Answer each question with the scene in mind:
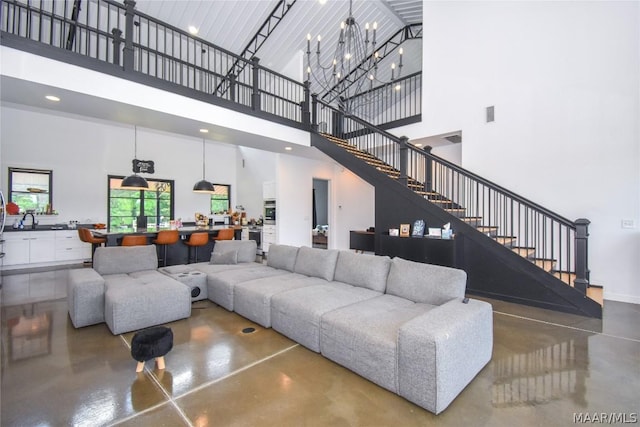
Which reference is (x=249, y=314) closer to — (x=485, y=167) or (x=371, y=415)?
(x=371, y=415)

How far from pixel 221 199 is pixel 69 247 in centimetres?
462

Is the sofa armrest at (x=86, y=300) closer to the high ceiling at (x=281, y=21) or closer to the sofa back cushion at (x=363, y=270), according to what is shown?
the sofa back cushion at (x=363, y=270)

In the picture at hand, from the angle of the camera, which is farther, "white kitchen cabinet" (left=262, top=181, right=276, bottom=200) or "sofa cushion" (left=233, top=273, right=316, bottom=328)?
"white kitchen cabinet" (left=262, top=181, right=276, bottom=200)

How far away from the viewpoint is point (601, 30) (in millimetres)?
4648

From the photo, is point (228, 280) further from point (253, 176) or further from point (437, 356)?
point (253, 176)

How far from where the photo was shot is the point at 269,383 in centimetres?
229

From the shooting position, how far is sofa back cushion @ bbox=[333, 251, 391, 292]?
A: 337cm

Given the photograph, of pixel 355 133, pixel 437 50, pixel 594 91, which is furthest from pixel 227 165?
pixel 594 91

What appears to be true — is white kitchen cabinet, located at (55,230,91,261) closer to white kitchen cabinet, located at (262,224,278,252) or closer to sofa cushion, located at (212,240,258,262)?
white kitchen cabinet, located at (262,224,278,252)

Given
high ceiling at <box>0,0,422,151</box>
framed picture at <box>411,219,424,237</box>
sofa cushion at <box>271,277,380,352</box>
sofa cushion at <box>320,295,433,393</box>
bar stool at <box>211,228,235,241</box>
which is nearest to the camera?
sofa cushion at <box>320,295,433,393</box>

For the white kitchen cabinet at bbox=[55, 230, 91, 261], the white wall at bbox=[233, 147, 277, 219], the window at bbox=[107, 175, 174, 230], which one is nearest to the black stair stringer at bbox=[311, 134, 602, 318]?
the white wall at bbox=[233, 147, 277, 219]

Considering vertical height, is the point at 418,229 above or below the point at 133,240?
above

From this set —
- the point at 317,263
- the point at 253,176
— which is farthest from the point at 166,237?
the point at 253,176

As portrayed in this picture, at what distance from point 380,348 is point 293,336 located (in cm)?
108
